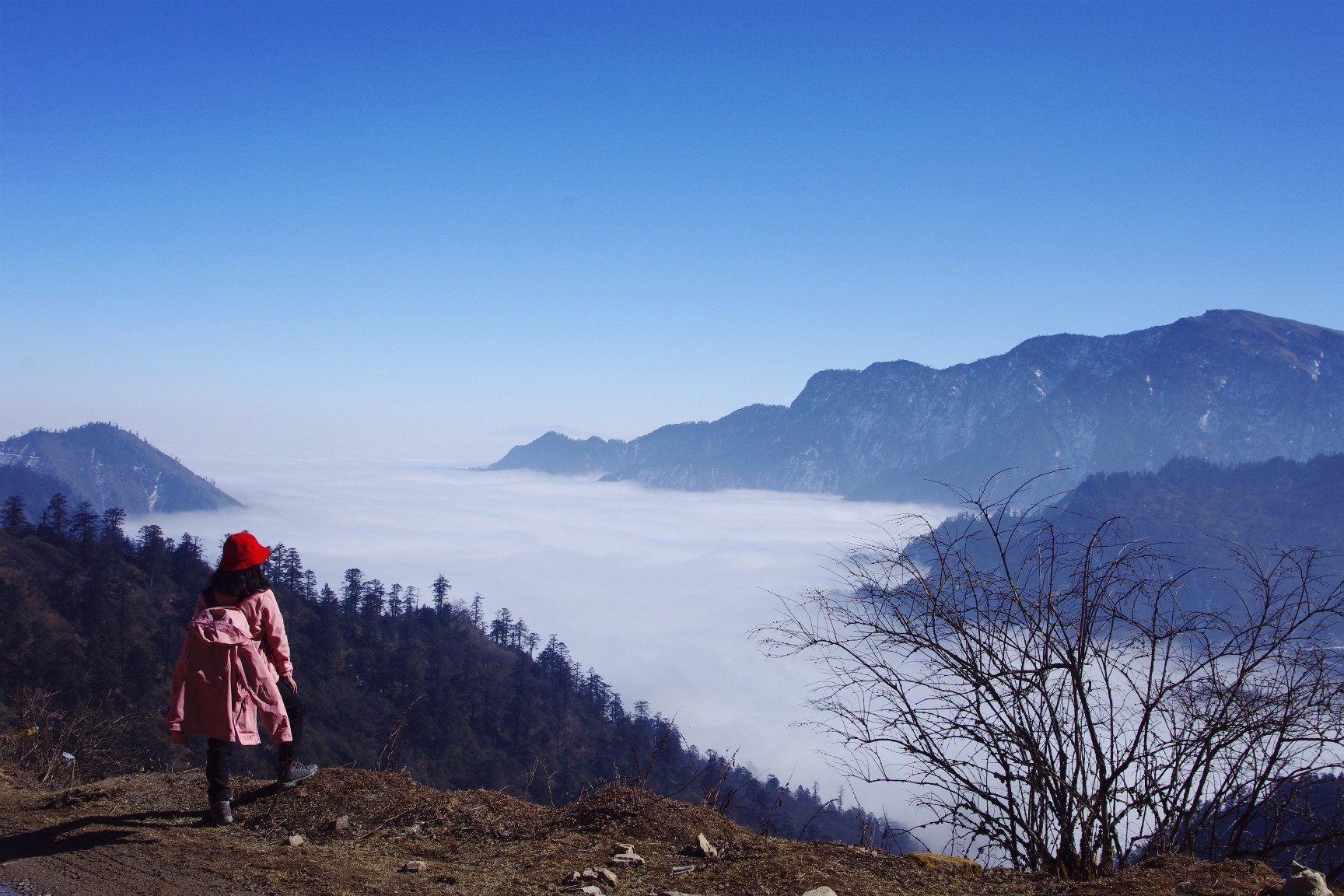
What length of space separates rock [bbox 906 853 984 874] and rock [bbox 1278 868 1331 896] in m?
1.56

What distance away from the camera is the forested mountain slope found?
58.7m

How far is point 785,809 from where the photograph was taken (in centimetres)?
8819

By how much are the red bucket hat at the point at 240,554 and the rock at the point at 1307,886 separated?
591 centimetres

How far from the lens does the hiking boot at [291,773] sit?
219 inches

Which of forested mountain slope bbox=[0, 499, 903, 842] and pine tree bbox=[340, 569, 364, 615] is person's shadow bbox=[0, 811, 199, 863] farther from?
pine tree bbox=[340, 569, 364, 615]

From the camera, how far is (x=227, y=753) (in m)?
5.07

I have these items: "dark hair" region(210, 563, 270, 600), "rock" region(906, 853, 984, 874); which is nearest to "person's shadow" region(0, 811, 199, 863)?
"dark hair" region(210, 563, 270, 600)

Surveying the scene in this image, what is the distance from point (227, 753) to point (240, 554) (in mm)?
1321

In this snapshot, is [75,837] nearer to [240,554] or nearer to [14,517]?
[240,554]

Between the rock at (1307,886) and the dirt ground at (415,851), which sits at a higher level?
the rock at (1307,886)

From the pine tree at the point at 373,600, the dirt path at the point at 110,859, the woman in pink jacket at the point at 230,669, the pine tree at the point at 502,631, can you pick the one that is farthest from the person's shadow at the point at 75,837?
the pine tree at the point at 502,631

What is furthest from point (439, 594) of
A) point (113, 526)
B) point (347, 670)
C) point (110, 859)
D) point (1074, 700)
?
point (1074, 700)

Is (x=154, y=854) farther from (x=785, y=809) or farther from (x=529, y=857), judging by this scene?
(x=785, y=809)

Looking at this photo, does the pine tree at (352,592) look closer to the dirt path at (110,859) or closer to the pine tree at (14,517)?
the pine tree at (14,517)
